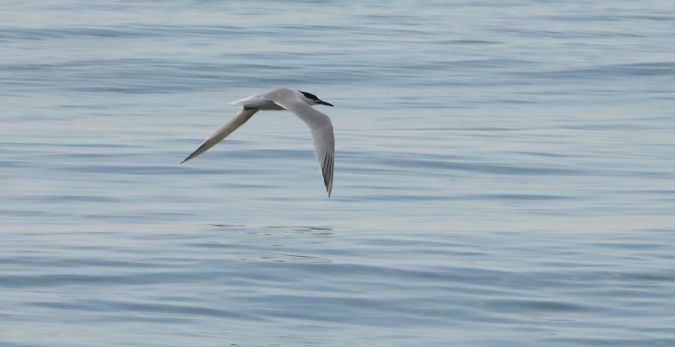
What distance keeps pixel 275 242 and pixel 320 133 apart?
129 centimetres

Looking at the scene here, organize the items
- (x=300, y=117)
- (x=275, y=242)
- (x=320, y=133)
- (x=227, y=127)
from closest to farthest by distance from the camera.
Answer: (x=275, y=242)
(x=320, y=133)
(x=300, y=117)
(x=227, y=127)

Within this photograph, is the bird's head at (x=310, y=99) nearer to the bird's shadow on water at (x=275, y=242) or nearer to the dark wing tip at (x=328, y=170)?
the dark wing tip at (x=328, y=170)

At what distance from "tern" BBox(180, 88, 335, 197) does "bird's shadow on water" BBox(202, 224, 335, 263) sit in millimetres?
380

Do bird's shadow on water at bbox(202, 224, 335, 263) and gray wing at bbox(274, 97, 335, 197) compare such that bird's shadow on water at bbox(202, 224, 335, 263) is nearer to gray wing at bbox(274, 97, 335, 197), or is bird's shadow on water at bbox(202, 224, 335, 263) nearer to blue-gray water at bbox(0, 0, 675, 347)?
blue-gray water at bbox(0, 0, 675, 347)

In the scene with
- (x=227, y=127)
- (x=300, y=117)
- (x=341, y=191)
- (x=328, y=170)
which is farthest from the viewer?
(x=341, y=191)

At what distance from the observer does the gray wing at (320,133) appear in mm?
11469

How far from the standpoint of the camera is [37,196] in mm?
12516

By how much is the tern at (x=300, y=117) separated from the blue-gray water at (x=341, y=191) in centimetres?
44

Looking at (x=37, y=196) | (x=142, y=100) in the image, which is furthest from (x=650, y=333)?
(x=142, y=100)

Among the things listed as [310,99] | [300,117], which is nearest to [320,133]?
[300,117]

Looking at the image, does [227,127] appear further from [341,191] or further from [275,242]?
[275,242]

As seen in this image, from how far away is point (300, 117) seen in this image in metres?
12.4

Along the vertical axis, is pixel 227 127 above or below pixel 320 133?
below

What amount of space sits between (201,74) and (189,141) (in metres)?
5.31
